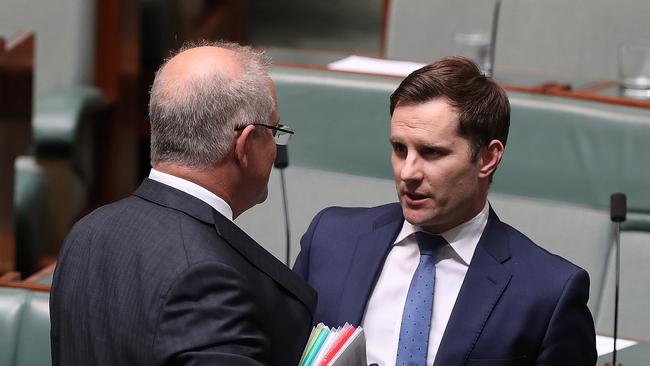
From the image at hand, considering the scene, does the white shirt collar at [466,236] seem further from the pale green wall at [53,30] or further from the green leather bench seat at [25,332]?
the pale green wall at [53,30]

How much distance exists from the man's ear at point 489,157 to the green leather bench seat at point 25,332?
1.94 ft

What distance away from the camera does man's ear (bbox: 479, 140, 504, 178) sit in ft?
3.76

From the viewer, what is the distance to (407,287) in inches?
45.0

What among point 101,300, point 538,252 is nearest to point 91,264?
point 101,300

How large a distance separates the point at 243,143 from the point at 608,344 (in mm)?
660

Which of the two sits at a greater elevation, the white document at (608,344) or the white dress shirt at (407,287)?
the white dress shirt at (407,287)

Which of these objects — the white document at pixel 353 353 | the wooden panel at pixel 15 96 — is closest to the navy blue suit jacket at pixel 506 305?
the white document at pixel 353 353

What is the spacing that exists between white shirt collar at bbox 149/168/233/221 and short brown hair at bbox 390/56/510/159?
28 cm

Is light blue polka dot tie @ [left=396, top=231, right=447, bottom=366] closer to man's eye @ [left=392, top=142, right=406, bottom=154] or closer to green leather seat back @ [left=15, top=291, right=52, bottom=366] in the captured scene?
man's eye @ [left=392, top=142, right=406, bottom=154]

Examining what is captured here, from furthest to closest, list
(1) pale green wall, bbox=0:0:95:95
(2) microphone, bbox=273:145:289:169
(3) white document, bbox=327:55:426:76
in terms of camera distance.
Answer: (1) pale green wall, bbox=0:0:95:95, (3) white document, bbox=327:55:426:76, (2) microphone, bbox=273:145:289:169

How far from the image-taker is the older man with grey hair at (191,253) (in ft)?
2.85

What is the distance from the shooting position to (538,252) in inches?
44.2

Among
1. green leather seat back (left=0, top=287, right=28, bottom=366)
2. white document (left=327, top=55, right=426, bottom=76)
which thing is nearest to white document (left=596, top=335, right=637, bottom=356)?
white document (left=327, top=55, right=426, bottom=76)

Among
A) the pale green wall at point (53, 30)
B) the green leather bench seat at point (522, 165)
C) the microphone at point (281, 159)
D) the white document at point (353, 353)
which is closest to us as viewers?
the white document at point (353, 353)
